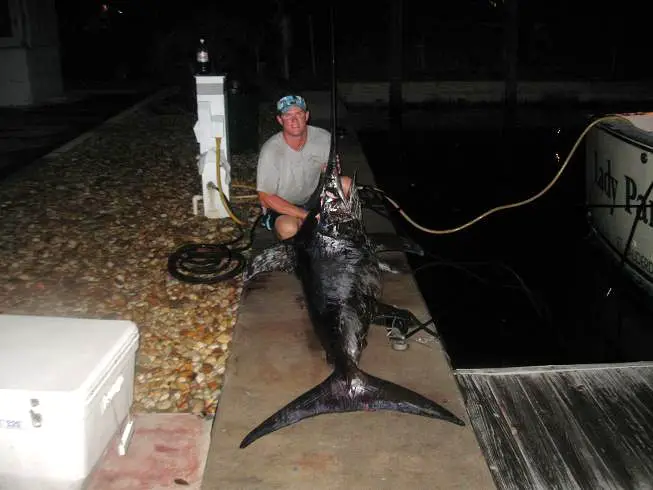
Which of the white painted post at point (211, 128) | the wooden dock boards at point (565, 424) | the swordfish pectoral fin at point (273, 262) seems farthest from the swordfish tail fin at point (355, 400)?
the white painted post at point (211, 128)

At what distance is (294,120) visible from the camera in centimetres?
511

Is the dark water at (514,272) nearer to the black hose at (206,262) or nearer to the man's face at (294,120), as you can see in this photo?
the black hose at (206,262)

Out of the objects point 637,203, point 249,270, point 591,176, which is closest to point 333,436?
point 249,270

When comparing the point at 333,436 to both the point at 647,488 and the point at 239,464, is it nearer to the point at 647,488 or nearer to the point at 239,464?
the point at 239,464

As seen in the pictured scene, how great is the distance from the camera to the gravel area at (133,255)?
13.3 feet

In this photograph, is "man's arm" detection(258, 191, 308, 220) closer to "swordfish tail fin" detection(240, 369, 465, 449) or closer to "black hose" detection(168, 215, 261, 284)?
"black hose" detection(168, 215, 261, 284)

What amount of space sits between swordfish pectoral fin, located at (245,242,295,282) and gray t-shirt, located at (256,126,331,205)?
0.87 meters

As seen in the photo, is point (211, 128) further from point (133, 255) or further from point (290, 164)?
point (133, 255)

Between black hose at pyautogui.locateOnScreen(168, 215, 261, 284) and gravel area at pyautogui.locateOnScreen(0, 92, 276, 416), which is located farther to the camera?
black hose at pyautogui.locateOnScreen(168, 215, 261, 284)

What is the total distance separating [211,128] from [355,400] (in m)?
3.94

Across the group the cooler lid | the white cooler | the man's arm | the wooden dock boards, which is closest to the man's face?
the man's arm

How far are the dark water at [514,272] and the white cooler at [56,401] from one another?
3342 mm

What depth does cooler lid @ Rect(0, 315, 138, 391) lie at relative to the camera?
2.37m

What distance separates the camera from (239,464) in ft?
9.46
